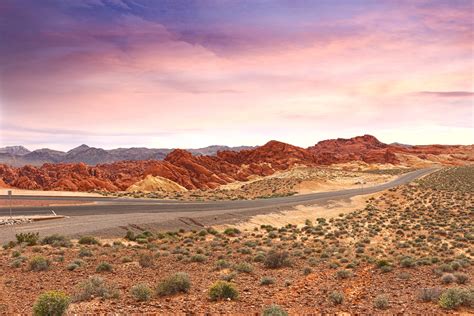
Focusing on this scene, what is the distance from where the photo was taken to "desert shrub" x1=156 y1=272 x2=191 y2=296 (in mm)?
12898

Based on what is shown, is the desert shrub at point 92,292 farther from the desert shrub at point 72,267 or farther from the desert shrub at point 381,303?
the desert shrub at point 381,303

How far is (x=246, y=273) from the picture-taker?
17047 millimetres

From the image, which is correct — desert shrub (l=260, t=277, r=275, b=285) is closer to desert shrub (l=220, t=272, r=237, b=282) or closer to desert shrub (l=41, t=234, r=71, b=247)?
desert shrub (l=220, t=272, r=237, b=282)

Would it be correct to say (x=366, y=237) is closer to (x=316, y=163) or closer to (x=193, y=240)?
(x=193, y=240)

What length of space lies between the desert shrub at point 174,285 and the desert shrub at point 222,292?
1.11m

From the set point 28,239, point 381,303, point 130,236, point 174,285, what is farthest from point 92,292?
point 130,236

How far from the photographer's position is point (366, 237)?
99.2 feet

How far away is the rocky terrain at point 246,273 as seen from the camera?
38.8ft

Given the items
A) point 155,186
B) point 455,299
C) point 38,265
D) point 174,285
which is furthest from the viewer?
point 155,186

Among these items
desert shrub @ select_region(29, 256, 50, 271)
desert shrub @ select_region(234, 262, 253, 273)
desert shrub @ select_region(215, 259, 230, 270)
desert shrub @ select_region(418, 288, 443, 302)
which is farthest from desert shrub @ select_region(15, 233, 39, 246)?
desert shrub @ select_region(418, 288, 443, 302)

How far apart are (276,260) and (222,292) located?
21.6 feet

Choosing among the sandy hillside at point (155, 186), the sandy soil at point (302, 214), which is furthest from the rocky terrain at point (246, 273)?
the sandy hillside at point (155, 186)

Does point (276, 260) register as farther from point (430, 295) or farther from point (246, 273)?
point (430, 295)

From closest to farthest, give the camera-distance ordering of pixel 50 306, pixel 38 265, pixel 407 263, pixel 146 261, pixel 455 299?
pixel 50 306, pixel 455 299, pixel 38 265, pixel 146 261, pixel 407 263
